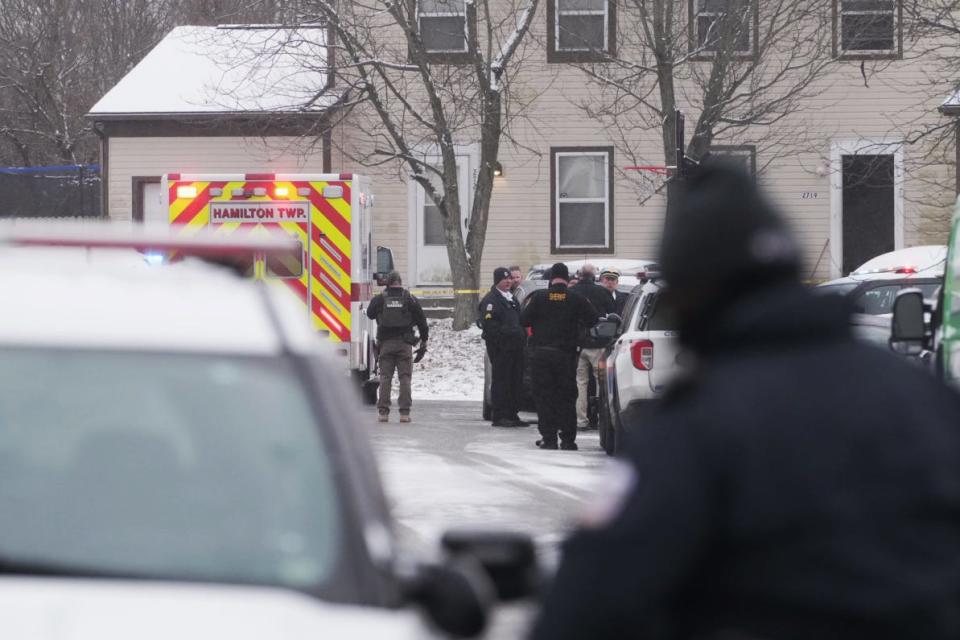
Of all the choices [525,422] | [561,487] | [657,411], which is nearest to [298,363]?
[657,411]

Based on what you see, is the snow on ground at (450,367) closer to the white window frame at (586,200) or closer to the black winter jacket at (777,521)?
the white window frame at (586,200)

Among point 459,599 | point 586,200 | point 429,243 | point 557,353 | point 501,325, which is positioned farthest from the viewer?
point 429,243

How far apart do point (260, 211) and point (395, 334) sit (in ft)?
6.46

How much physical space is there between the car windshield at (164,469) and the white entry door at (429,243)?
94.7 feet

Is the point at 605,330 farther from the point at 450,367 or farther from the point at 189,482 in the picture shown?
the point at 189,482

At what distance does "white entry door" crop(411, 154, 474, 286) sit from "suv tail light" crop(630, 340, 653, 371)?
56.6 ft

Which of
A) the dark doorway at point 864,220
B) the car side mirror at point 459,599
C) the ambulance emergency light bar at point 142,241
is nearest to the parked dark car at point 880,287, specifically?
the ambulance emergency light bar at point 142,241

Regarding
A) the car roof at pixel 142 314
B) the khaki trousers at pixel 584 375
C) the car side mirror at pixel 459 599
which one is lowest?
the khaki trousers at pixel 584 375

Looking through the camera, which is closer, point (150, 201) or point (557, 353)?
point (557, 353)

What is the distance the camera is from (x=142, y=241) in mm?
4203

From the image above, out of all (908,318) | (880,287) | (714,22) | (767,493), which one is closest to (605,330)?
(880,287)

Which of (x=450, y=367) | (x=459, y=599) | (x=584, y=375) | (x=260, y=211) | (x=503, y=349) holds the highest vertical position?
(x=260, y=211)

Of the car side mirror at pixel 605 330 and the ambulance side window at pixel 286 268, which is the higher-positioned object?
the ambulance side window at pixel 286 268

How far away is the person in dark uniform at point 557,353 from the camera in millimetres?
17375
